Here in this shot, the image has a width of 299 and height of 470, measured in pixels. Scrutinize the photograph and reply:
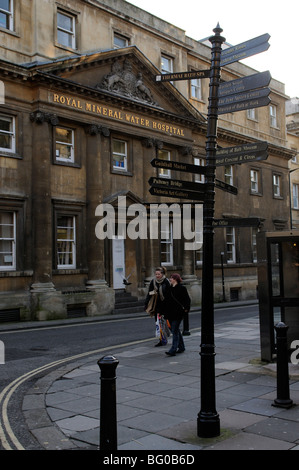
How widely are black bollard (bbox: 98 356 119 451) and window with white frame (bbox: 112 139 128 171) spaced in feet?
64.6

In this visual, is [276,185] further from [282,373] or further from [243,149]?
[282,373]

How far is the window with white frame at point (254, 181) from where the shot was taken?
33719 millimetres

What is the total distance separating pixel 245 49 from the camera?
6.15 meters

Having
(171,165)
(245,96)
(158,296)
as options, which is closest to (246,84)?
(245,96)

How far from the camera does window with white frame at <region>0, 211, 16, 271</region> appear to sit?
19.1 metres

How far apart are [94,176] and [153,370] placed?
14022mm

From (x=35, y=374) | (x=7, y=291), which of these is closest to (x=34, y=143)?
(x=7, y=291)

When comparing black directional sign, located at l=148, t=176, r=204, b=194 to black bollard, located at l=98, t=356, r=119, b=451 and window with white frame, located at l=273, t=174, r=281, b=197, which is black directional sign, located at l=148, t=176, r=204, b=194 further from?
window with white frame, located at l=273, t=174, r=281, b=197

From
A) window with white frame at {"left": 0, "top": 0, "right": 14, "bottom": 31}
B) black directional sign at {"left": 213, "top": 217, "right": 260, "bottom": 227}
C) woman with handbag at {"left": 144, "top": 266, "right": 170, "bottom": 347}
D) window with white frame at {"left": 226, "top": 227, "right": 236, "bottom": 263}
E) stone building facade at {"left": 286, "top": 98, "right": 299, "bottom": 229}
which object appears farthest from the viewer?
stone building facade at {"left": 286, "top": 98, "right": 299, "bottom": 229}

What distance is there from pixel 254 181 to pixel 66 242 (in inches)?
684

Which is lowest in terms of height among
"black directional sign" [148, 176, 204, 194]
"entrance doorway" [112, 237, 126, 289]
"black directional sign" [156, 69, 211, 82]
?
"entrance doorway" [112, 237, 126, 289]

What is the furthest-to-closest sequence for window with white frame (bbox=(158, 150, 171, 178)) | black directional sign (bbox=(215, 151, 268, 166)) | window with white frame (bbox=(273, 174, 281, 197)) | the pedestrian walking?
window with white frame (bbox=(273, 174, 281, 197))
window with white frame (bbox=(158, 150, 171, 178))
the pedestrian walking
black directional sign (bbox=(215, 151, 268, 166))

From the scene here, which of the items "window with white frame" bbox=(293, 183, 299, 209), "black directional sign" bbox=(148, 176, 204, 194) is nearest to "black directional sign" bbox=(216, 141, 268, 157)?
"black directional sign" bbox=(148, 176, 204, 194)

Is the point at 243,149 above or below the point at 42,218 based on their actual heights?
below
